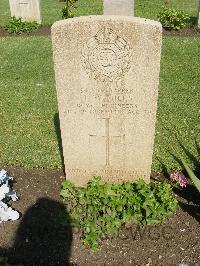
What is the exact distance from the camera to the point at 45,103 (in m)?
6.86

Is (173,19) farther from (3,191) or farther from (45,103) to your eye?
(3,191)

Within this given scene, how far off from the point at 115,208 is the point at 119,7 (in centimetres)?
798

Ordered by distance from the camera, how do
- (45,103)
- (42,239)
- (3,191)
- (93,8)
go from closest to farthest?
(42,239), (3,191), (45,103), (93,8)

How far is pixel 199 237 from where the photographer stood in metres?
3.87

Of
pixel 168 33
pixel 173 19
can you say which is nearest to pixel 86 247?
pixel 168 33

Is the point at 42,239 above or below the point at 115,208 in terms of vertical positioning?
below

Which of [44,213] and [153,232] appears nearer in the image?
[153,232]

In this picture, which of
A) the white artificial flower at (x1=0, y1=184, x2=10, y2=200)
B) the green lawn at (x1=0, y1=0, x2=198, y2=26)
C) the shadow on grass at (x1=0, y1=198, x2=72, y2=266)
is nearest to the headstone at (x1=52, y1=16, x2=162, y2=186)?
the shadow on grass at (x1=0, y1=198, x2=72, y2=266)

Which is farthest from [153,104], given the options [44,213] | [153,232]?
[44,213]

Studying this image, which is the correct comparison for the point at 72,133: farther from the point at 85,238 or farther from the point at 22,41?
the point at 22,41

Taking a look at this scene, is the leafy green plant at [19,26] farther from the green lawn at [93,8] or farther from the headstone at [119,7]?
the headstone at [119,7]

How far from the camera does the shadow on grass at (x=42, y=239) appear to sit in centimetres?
369

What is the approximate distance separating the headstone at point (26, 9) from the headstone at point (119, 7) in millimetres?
2099

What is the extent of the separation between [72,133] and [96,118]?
33 centimetres
